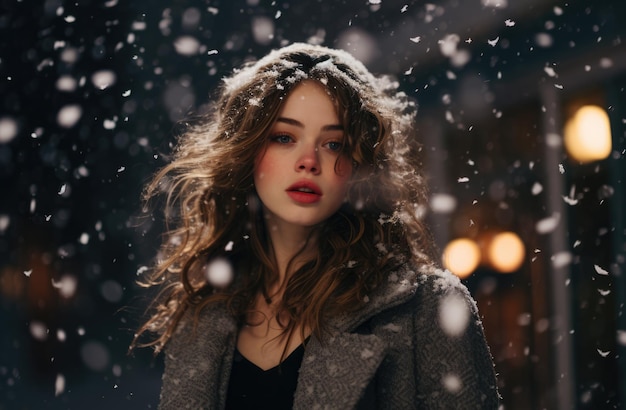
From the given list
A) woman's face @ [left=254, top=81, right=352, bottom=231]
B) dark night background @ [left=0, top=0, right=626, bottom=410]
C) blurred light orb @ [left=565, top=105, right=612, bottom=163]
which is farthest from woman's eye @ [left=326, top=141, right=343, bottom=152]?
dark night background @ [left=0, top=0, right=626, bottom=410]

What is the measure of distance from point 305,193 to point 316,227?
221 mm

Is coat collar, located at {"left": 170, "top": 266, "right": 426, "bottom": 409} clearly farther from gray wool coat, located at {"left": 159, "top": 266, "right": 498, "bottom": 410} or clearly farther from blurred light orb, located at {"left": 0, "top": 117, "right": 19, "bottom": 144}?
blurred light orb, located at {"left": 0, "top": 117, "right": 19, "bottom": 144}

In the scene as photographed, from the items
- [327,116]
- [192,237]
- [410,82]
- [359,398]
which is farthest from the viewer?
[410,82]

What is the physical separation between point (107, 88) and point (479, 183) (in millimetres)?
3478

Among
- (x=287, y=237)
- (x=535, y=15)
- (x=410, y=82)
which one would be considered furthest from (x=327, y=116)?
(x=410, y=82)

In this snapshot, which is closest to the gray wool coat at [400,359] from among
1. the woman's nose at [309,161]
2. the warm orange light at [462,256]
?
the woman's nose at [309,161]

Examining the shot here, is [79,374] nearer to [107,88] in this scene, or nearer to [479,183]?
[107,88]

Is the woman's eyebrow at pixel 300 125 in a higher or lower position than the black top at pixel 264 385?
higher

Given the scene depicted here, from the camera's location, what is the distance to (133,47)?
6.42 meters

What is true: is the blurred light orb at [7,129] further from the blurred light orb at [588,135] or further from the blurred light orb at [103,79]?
the blurred light orb at [588,135]

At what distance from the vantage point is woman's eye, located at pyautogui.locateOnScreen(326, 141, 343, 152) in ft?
6.24

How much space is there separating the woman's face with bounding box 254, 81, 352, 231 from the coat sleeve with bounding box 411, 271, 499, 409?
1.24ft

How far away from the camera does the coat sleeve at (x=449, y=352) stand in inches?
67.7

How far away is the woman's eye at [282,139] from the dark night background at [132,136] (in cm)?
282
